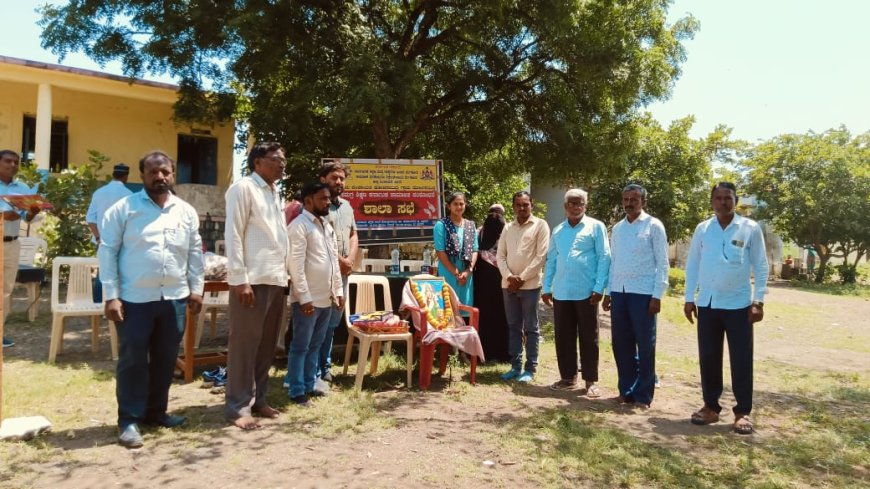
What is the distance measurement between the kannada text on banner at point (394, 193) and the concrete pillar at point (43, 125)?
8198 mm

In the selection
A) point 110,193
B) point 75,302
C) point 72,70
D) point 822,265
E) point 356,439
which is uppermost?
point 72,70

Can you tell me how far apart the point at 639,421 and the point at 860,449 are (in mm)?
1488

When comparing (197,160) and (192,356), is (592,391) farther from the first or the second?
(197,160)

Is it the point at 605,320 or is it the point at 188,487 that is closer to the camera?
the point at 188,487

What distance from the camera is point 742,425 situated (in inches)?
176

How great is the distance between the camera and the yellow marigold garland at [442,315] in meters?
5.61

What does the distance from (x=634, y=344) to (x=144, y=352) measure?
3.92 metres

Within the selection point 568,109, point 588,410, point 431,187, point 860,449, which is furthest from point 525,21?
point 860,449

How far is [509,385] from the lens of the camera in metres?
5.68

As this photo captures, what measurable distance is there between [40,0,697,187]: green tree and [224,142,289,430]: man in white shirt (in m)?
3.28

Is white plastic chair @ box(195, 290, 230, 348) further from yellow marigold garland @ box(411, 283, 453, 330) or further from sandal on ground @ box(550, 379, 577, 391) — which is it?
sandal on ground @ box(550, 379, 577, 391)

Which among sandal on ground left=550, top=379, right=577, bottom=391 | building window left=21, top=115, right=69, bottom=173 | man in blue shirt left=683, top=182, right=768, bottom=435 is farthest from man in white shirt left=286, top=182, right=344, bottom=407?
building window left=21, top=115, right=69, bottom=173

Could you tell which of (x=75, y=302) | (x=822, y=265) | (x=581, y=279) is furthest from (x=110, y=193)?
(x=822, y=265)

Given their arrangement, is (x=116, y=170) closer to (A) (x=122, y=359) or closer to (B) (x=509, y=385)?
(A) (x=122, y=359)
